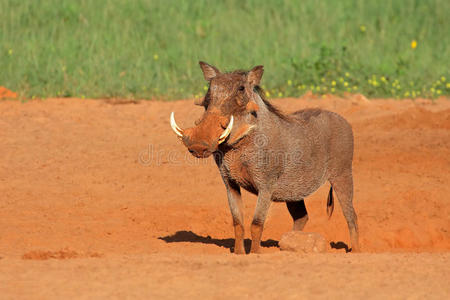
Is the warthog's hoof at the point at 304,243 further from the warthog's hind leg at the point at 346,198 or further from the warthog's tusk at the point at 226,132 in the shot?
the warthog's tusk at the point at 226,132

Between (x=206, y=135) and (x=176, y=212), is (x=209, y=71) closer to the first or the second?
(x=206, y=135)

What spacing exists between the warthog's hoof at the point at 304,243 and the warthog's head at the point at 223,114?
2.87 ft

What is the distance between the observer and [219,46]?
13266 mm

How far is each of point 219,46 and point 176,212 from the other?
5885 millimetres

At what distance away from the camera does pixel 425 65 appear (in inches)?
511

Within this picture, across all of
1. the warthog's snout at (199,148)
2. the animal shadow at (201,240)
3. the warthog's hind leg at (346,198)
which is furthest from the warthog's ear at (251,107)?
the animal shadow at (201,240)

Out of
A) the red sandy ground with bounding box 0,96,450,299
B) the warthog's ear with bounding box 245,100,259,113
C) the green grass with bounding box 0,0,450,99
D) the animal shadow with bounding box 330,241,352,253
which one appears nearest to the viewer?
the red sandy ground with bounding box 0,96,450,299

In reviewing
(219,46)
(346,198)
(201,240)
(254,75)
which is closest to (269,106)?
(254,75)

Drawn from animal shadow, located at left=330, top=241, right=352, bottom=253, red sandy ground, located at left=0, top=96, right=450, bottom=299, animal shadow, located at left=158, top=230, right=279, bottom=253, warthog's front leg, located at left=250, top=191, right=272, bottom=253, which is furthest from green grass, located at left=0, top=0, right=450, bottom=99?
warthog's front leg, located at left=250, top=191, right=272, bottom=253

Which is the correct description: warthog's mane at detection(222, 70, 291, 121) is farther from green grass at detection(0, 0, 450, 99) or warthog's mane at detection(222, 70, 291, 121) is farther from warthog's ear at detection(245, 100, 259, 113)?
green grass at detection(0, 0, 450, 99)

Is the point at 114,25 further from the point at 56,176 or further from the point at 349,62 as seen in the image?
the point at 56,176

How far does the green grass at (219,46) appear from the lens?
11797mm

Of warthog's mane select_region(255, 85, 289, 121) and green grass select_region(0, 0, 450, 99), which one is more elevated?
warthog's mane select_region(255, 85, 289, 121)

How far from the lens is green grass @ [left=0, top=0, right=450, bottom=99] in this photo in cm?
1180
